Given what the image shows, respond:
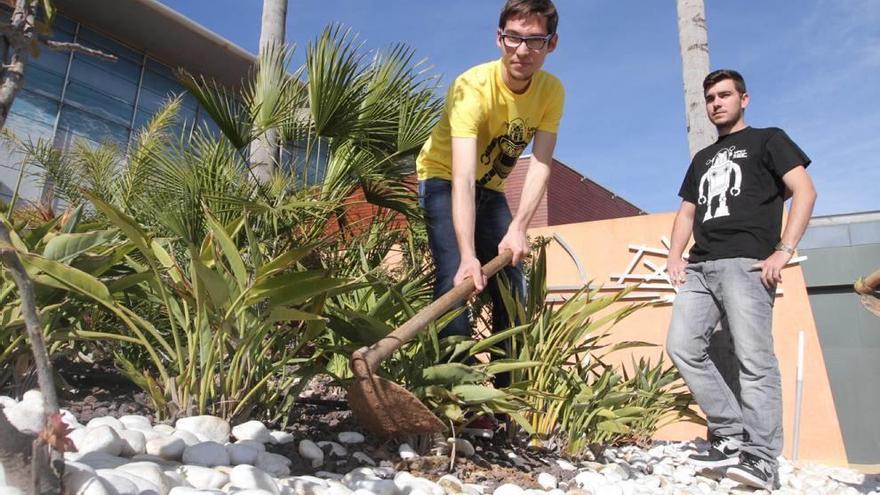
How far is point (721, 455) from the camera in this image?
90.9 inches

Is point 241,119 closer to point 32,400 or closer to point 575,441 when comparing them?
point 32,400

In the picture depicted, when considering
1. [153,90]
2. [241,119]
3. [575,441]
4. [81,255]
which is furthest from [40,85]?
[575,441]

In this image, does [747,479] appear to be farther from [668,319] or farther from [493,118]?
[668,319]

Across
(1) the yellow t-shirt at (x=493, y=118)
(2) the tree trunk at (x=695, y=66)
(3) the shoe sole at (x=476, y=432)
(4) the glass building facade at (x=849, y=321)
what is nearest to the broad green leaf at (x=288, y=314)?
(3) the shoe sole at (x=476, y=432)

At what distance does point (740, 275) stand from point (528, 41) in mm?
1213

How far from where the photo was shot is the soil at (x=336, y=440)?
168 cm

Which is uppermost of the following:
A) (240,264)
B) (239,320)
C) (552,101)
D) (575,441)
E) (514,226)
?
(552,101)

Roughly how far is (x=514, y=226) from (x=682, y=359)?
3.07 ft

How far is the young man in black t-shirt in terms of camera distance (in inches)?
87.8

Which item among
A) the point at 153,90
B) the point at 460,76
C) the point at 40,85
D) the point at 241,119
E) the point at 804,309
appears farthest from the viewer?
the point at 153,90

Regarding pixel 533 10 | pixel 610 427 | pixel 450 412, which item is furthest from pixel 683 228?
pixel 450 412

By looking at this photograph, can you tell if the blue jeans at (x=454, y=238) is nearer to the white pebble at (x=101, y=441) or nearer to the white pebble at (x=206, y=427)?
the white pebble at (x=206, y=427)

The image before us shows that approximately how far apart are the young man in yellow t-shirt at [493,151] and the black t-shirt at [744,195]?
30.6 inches

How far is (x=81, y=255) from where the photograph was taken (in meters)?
1.80
